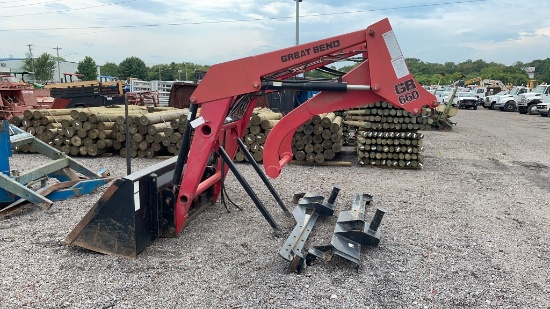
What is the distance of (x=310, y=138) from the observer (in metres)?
9.88

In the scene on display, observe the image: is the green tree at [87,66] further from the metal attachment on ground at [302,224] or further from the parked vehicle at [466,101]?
the metal attachment on ground at [302,224]

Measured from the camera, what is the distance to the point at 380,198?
707 cm

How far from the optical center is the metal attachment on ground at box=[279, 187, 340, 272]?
409 centimetres

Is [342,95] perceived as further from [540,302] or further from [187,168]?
[540,302]

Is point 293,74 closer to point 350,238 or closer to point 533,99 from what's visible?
point 350,238

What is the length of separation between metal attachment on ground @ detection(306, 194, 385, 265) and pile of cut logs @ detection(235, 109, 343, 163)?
4396mm

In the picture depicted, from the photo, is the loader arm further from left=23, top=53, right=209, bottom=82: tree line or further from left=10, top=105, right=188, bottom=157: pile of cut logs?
left=23, top=53, right=209, bottom=82: tree line

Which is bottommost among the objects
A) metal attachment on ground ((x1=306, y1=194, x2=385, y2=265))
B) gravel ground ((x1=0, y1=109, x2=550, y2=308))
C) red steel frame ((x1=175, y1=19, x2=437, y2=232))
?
gravel ground ((x1=0, y1=109, x2=550, y2=308))

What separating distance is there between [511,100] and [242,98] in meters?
34.2

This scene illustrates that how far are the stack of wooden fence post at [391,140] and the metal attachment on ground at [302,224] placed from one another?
4.09 metres

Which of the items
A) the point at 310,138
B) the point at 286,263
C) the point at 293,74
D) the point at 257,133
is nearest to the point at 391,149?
the point at 310,138

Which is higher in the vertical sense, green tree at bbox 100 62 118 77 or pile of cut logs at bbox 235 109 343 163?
green tree at bbox 100 62 118 77

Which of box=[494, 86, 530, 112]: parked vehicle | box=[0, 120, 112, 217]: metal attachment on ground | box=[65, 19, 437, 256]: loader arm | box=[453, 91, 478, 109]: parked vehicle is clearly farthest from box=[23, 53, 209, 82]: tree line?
box=[65, 19, 437, 256]: loader arm

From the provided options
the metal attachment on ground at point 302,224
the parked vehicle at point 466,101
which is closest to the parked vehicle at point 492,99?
the parked vehicle at point 466,101
